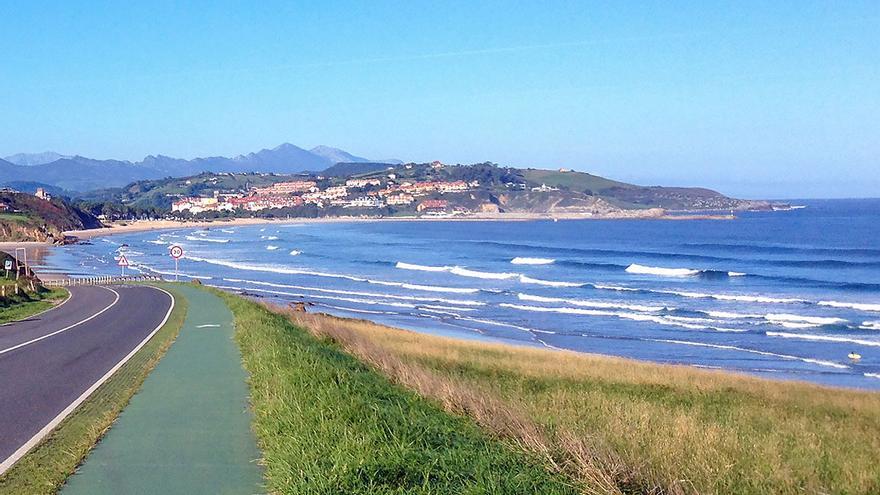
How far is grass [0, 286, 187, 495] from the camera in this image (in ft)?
22.7

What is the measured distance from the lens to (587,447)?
6777mm

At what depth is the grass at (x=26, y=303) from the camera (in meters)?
27.8

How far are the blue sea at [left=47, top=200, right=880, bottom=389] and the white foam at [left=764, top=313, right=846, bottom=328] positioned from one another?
79 millimetres

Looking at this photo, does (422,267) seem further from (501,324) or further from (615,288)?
(501,324)

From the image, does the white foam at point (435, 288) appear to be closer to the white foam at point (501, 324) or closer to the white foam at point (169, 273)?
the white foam at point (501, 324)

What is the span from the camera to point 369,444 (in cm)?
667

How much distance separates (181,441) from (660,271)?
5900 cm

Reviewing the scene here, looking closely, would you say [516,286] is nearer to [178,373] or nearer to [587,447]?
[178,373]

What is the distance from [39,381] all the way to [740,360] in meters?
22.1

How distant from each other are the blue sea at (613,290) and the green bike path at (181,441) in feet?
61.7

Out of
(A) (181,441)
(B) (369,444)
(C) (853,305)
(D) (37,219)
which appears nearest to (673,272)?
(C) (853,305)

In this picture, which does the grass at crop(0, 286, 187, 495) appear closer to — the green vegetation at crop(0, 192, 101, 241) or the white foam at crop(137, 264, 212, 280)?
the white foam at crop(137, 264, 212, 280)

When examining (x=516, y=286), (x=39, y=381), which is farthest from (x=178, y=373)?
(x=516, y=286)

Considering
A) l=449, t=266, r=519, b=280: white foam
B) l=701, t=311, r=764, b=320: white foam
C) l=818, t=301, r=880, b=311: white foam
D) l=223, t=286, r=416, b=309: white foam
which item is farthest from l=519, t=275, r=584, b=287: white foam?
l=818, t=301, r=880, b=311: white foam
